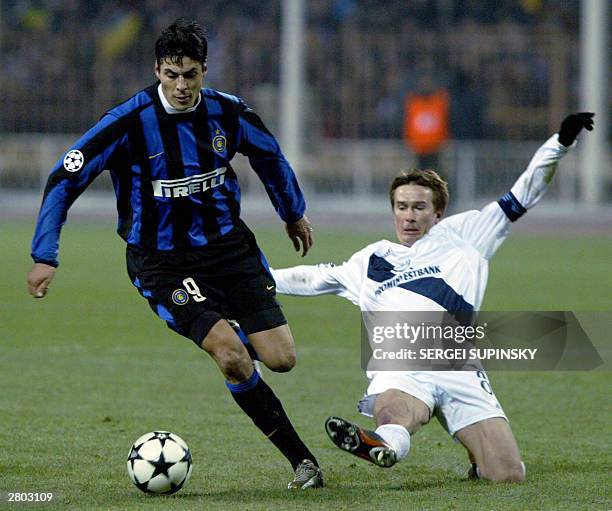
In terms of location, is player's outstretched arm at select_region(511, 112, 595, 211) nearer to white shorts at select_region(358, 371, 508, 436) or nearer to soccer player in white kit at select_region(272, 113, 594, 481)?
soccer player in white kit at select_region(272, 113, 594, 481)

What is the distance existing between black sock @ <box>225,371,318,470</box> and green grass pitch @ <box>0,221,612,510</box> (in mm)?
178

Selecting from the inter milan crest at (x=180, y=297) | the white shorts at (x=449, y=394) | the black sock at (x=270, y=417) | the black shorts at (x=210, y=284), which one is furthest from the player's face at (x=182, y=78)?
the white shorts at (x=449, y=394)

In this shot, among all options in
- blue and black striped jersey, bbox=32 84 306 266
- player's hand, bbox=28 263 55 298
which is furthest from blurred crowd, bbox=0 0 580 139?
player's hand, bbox=28 263 55 298

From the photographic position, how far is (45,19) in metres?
28.2

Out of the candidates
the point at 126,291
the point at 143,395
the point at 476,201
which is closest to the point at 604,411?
the point at 143,395

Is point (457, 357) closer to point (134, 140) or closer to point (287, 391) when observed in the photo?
point (134, 140)

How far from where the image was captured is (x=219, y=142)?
5.52 meters

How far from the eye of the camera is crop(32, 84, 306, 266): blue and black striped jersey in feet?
17.5

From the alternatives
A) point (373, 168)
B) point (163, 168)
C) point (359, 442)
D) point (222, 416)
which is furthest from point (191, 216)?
point (373, 168)

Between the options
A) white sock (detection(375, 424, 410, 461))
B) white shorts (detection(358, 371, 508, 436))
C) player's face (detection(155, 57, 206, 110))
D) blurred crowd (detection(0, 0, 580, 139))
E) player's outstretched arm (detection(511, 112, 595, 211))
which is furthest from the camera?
blurred crowd (detection(0, 0, 580, 139))

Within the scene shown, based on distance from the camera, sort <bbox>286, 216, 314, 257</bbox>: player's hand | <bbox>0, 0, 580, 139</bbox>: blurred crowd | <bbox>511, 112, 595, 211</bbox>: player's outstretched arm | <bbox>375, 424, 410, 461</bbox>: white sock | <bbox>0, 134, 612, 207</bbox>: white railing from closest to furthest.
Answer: <bbox>375, 424, 410, 461</bbox>: white sock, <bbox>511, 112, 595, 211</bbox>: player's outstretched arm, <bbox>286, 216, 314, 257</bbox>: player's hand, <bbox>0, 134, 612, 207</bbox>: white railing, <bbox>0, 0, 580, 139</bbox>: blurred crowd

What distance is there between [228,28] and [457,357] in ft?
75.0

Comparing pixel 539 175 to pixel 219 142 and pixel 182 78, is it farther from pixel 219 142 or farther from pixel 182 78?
pixel 182 78

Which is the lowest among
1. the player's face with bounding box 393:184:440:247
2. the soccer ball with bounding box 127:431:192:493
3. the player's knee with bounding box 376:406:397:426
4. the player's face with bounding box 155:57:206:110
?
the soccer ball with bounding box 127:431:192:493
